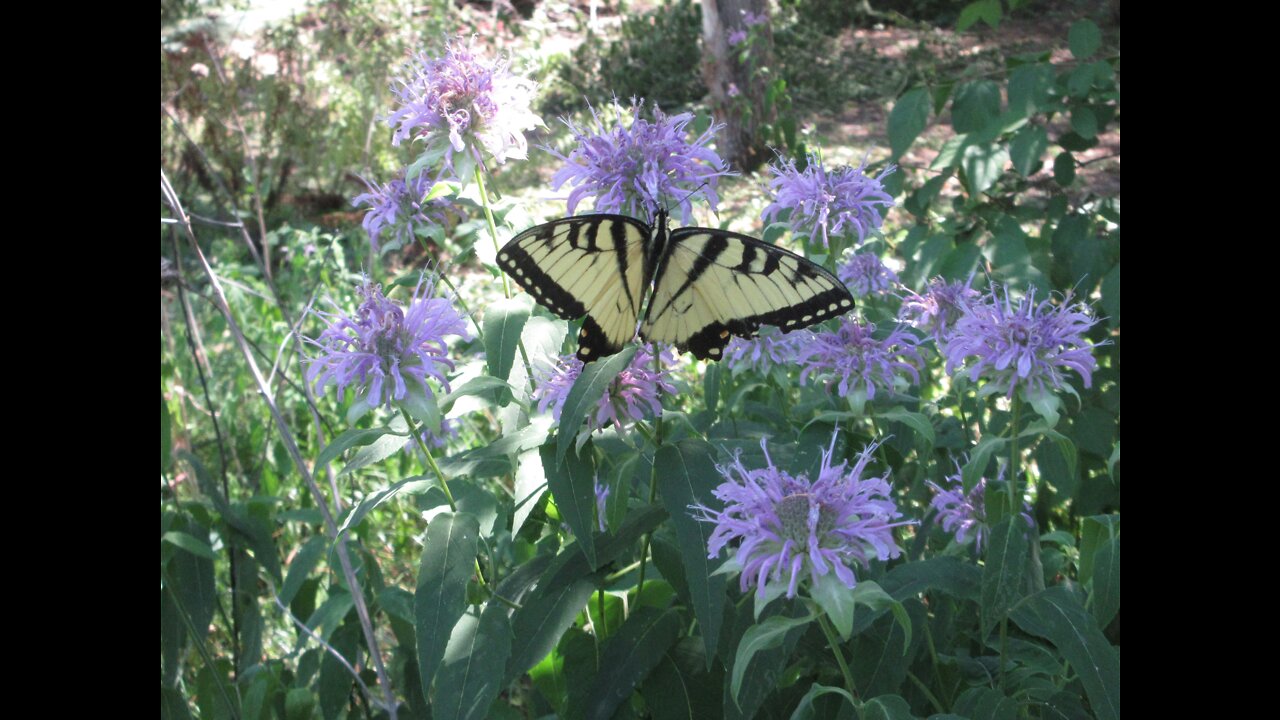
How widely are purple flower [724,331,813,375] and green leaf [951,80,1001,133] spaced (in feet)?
2.90

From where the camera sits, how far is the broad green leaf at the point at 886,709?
1.03m

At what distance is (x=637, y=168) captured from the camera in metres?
1.48

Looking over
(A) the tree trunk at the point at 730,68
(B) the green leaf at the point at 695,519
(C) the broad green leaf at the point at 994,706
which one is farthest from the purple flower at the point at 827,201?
(A) the tree trunk at the point at 730,68

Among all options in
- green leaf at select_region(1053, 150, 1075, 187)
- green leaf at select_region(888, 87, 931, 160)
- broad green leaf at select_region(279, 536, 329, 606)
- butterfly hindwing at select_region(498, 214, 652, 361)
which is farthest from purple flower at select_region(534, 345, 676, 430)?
green leaf at select_region(1053, 150, 1075, 187)

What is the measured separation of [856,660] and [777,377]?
0.60 metres

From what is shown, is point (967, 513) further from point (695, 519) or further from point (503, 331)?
point (503, 331)

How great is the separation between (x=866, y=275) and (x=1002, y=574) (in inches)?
35.7

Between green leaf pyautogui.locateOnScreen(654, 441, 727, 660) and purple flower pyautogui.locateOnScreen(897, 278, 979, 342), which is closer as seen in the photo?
green leaf pyautogui.locateOnScreen(654, 441, 727, 660)

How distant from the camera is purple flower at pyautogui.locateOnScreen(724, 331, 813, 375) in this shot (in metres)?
1.72

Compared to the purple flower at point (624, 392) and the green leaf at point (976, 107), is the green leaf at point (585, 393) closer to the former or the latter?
the purple flower at point (624, 392)

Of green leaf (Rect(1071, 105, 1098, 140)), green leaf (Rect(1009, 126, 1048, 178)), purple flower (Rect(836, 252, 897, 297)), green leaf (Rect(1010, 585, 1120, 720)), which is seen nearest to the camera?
green leaf (Rect(1010, 585, 1120, 720))

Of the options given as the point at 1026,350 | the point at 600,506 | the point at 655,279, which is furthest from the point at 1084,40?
the point at 600,506

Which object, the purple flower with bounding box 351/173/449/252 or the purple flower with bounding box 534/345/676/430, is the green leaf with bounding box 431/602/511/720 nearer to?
the purple flower with bounding box 534/345/676/430

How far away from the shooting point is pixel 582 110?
25.2ft
